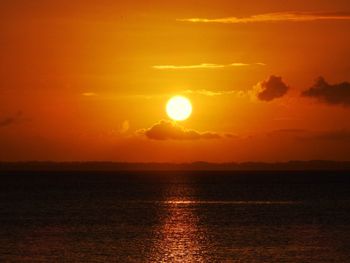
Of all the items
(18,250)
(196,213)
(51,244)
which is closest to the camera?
(18,250)

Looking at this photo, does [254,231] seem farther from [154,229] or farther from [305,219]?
[305,219]

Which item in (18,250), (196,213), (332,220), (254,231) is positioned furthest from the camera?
(196,213)

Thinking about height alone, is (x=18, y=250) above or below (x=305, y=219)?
below

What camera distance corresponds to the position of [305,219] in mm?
96688

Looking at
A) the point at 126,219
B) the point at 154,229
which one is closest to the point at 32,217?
the point at 126,219

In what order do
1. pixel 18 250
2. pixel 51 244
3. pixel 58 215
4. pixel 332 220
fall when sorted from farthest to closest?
pixel 58 215 → pixel 332 220 → pixel 51 244 → pixel 18 250

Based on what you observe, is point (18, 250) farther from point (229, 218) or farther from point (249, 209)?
point (249, 209)

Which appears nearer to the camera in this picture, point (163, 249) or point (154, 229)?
point (163, 249)

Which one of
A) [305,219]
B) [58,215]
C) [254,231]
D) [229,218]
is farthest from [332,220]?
[58,215]

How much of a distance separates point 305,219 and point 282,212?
1355 cm

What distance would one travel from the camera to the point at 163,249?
6359cm

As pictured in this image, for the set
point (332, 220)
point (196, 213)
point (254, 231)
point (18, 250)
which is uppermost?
point (196, 213)

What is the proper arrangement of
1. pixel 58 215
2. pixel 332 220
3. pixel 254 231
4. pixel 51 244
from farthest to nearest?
pixel 58 215, pixel 332 220, pixel 254 231, pixel 51 244

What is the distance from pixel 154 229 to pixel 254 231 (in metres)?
11.1
